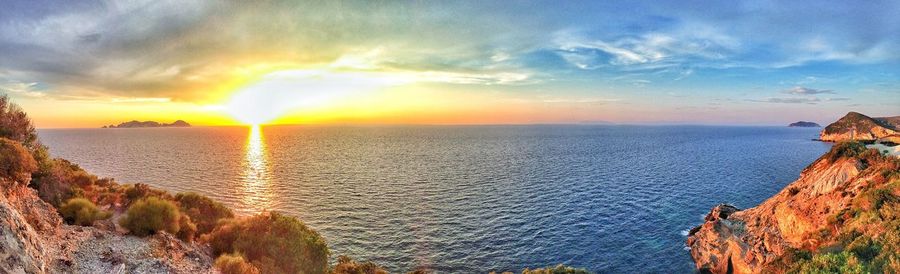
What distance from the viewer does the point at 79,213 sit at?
2370cm

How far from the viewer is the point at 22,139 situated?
3109cm

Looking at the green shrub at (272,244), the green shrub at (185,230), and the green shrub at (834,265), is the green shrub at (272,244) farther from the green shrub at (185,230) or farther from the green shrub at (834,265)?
the green shrub at (834,265)

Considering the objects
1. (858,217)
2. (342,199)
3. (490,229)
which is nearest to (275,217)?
(490,229)

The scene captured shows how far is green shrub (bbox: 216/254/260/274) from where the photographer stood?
23.4 metres

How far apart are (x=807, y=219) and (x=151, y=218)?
52.6 metres

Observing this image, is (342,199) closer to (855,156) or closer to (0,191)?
(0,191)

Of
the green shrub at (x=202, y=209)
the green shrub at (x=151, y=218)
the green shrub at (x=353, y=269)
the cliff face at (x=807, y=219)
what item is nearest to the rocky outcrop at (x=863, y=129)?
the cliff face at (x=807, y=219)

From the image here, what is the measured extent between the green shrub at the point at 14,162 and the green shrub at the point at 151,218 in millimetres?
5435

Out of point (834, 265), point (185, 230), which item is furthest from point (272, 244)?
point (834, 265)

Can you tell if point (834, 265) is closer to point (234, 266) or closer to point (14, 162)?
point (234, 266)

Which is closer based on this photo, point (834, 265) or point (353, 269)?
point (834, 265)

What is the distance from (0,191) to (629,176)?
306ft

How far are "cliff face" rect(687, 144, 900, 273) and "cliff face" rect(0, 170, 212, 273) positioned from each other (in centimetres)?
3783

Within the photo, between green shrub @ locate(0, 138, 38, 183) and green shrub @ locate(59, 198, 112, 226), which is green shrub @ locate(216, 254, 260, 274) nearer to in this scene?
green shrub @ locate(59, 198, 112, 226)
